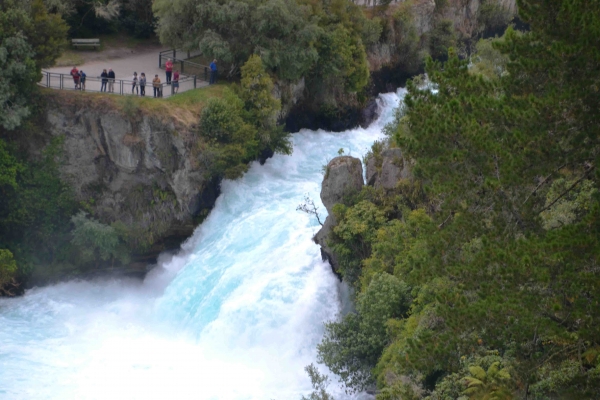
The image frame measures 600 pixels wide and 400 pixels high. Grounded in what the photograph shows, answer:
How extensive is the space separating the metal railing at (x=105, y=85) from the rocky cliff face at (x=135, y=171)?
5.91 ft

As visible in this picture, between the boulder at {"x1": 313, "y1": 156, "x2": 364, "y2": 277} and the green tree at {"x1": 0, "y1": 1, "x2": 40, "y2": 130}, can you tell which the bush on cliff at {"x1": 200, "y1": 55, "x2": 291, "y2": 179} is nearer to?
the boulder at {"x1": 313, "y1": 156, "x2": 364, "y2": 277}

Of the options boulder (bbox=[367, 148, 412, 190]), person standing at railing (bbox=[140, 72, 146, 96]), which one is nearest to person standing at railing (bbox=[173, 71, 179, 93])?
person standing at railing (bbox=[140, 72, 146, 96])

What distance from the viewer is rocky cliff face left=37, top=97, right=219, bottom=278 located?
36281 millimetres

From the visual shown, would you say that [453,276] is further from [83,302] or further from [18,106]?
[18,106]

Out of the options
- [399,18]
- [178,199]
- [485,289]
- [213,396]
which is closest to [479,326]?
[485,289]

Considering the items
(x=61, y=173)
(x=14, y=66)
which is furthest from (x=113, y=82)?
(x=61, y=173)

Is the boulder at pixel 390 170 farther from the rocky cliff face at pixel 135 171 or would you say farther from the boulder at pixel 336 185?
the rocky cliff face at pixel 135 171

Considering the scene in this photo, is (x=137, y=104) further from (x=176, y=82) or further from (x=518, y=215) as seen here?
(x=518, y=215)

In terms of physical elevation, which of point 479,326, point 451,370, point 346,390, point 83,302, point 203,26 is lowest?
point 83,302

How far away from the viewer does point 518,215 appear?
1683 centimetres

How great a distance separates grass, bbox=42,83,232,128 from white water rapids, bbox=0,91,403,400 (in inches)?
167

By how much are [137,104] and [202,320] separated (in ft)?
39.0

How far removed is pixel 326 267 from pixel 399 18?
30.1m

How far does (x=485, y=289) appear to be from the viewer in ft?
51.9
